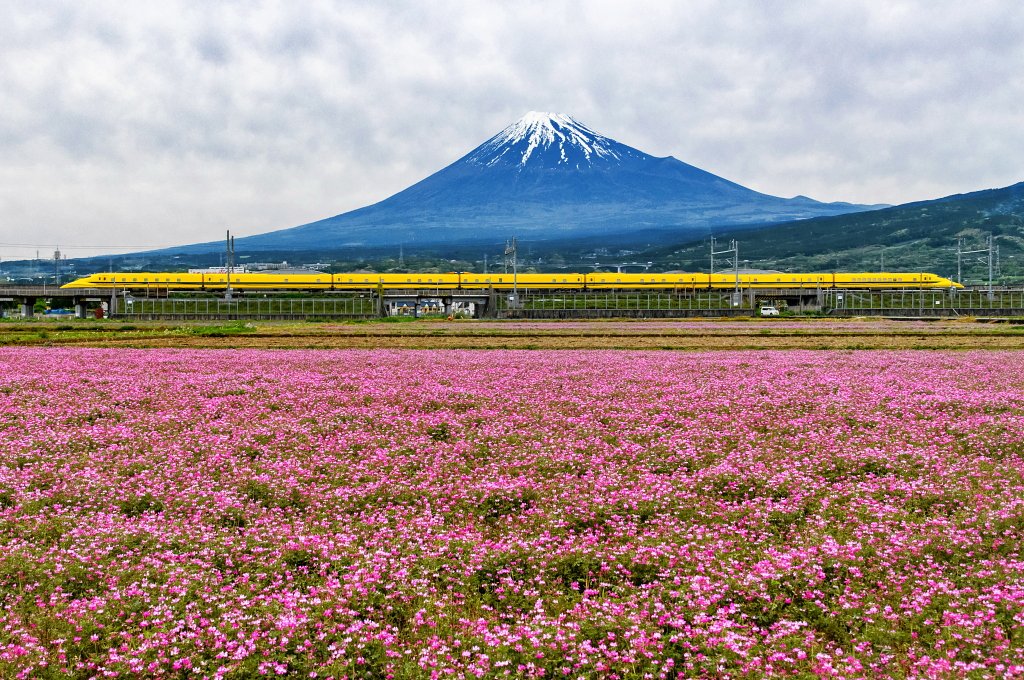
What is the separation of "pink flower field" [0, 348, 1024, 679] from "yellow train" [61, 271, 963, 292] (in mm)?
97032

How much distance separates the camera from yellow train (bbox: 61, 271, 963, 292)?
11375cm

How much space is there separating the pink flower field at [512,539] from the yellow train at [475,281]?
318ft

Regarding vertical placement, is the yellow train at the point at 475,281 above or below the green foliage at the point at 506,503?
above

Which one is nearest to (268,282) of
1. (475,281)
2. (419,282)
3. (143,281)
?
(143,281)

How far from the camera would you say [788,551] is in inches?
336

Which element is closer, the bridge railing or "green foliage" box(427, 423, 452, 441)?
"green foliage" box(427, 423, 452, 441)

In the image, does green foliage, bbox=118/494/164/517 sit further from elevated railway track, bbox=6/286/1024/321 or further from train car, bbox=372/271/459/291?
train car, bbox=372/271/459/291

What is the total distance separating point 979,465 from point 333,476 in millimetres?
10041

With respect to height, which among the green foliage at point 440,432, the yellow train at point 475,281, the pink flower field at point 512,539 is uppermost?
the yellow train at point 475,281

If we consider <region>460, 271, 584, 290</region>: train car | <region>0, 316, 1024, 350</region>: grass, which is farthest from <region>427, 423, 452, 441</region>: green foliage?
<region>460, 271, 584, 290</region>: train car

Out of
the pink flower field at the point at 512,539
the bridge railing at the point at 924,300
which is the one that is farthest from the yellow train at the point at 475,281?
the pink flower field at the point at 512,539

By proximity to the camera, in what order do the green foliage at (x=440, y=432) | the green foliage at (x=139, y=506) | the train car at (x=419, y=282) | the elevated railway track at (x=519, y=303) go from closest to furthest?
the green foliage at (x=139, y=506)
the green foliage at (x=440, y=432)
the elevated railway track at (x=519, y=303)
the train car at (x=419, y=282)

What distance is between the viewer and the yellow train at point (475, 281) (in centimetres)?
11375

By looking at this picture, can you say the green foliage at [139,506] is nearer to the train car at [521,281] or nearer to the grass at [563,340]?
the grass at [563,340]
